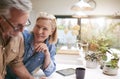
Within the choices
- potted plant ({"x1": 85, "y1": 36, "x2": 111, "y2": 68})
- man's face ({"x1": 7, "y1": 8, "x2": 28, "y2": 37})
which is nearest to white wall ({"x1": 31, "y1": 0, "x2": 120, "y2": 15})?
potted plant ({"x1": 85, "y1": 36, "x2": 111, "y2": 68})

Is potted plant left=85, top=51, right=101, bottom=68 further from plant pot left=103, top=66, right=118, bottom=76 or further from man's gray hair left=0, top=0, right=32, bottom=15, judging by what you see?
man's gray hair left=0, top=0, right=32, bottom=15

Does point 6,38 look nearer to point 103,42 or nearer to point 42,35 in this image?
point 42,35

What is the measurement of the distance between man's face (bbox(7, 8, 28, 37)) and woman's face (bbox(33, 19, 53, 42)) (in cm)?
42

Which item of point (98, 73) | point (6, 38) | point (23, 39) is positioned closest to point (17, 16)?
point (6, 38)

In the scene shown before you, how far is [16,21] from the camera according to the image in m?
0.92

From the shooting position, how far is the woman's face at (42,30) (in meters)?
1.38

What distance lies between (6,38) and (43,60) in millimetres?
451

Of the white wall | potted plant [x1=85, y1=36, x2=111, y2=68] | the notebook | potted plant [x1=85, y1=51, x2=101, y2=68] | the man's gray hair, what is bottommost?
the notebook

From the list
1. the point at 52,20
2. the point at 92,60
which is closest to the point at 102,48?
the point at 92,60

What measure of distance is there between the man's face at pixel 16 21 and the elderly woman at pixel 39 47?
1.35 feet

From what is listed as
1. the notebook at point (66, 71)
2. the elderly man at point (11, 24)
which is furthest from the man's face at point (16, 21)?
the notebook at point (66, 71)

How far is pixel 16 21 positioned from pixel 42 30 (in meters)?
0.47

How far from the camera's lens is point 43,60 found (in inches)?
56.8

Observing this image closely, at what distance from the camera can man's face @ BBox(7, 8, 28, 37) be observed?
0.91m
